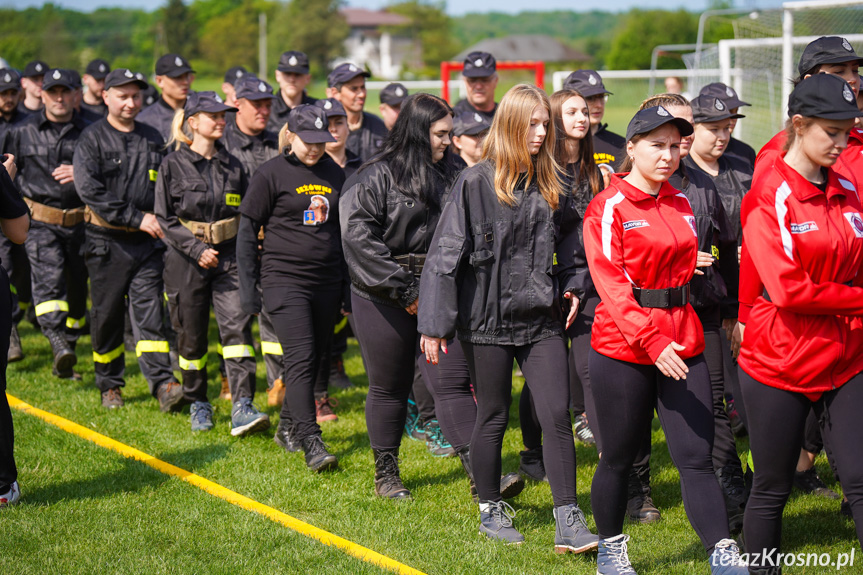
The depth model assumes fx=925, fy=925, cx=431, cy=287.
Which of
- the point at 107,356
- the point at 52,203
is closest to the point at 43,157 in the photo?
the point at 52,203

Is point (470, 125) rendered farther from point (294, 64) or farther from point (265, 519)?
point (294, 64)

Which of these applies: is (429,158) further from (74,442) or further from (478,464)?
(74,442)

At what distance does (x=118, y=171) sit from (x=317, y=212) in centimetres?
220

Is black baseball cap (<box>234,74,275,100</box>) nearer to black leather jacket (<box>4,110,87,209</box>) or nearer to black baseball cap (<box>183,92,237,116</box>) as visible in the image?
black baseball cap (<box>183,92,237,116</box>)

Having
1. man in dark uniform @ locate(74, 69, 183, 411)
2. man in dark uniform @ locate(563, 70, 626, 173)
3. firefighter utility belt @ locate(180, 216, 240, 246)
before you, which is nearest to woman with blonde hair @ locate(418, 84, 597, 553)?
man in dark uniform @ locate(563, 70, 626, 173)

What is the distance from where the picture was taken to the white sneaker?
5.21 m

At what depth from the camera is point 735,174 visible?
19.5ft

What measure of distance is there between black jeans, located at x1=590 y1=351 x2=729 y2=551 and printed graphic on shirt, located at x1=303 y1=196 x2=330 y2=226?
2593 mm

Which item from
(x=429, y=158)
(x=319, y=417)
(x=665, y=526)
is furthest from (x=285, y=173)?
(x=665, y=526)

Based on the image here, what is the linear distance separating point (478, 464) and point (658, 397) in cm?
110

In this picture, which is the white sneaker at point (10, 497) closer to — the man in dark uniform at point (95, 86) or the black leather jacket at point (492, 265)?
the black leather jacket at point (492, 265)

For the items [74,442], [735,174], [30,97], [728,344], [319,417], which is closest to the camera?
[728,344]

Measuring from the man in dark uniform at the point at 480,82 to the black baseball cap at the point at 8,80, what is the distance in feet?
14.9

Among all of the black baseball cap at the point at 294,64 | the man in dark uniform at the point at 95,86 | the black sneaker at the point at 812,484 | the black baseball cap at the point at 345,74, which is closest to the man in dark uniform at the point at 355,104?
the black baseball cap at the point at 345,74
